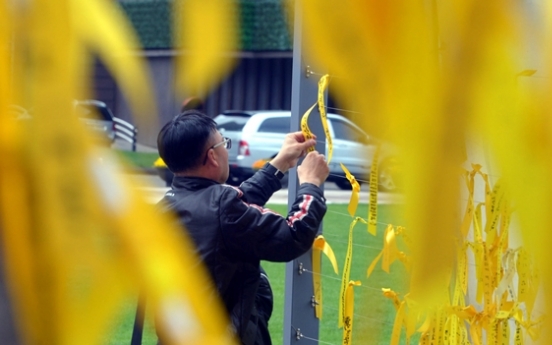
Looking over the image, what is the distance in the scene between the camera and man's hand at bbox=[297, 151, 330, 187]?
82.6 inches

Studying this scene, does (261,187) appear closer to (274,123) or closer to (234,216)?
(234,216)

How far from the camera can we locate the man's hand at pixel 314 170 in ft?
6.88

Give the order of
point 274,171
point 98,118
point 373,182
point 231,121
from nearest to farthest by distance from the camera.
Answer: point 98,118 → point 373,182 → point 231,121 → point 274,171

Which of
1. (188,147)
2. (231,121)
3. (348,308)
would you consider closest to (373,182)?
(231,121)

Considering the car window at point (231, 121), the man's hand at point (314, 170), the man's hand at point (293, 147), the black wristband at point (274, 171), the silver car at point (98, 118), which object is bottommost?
the black wristband at point (274, 171)

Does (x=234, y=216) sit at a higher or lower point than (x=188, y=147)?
lower

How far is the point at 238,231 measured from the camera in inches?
79.9

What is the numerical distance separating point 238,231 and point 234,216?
1.5 inches

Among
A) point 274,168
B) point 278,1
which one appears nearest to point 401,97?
point 278,1

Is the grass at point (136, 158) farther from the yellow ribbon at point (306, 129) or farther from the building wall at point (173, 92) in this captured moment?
the yellow ribbon at point (306, 129)

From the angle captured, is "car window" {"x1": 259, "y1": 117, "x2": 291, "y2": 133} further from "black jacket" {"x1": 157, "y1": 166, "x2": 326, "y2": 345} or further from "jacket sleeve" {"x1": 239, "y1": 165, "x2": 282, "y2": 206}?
"black jacket" {"x1": 157, "y1": 166, "x2": 326, "y2": 345}

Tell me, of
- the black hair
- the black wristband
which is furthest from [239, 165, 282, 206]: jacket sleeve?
the black hair

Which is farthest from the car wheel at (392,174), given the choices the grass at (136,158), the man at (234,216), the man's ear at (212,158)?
the man's ear at (212,158)

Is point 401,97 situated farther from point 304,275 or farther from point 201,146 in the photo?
point 304,275
